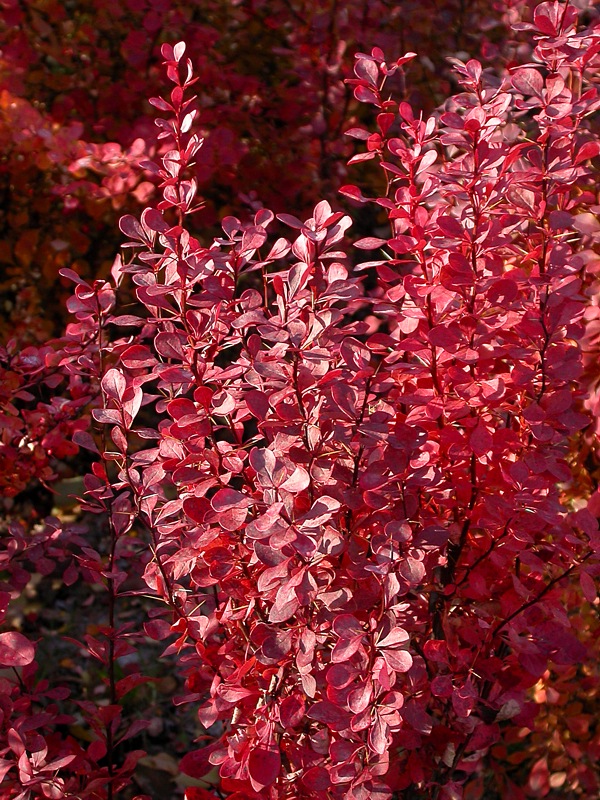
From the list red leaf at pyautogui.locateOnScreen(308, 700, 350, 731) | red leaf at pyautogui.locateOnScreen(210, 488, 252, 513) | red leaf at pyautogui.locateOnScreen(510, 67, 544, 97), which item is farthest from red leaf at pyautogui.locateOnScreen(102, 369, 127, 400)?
red leaf at pyautogui.locateOnScreen(510, 67, 544, 97)

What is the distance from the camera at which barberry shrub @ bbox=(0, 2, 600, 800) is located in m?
1.33

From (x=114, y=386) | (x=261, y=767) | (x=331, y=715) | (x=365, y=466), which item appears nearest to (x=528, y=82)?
(x=365, y=466)

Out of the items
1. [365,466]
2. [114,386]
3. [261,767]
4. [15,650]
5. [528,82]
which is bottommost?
[261,767]

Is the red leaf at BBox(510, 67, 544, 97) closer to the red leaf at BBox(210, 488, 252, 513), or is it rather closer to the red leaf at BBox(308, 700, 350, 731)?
the red leaf at BBox(210, 488, 252, 513)

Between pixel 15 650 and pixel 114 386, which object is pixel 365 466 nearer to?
pixel 114 386

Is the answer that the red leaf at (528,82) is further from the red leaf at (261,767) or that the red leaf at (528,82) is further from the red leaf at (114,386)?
the red leaf at (261,767)

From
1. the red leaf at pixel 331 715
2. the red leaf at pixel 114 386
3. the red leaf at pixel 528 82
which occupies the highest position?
the red leaf at pixel 528 82

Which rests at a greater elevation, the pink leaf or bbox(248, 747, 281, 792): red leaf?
the pink leaf

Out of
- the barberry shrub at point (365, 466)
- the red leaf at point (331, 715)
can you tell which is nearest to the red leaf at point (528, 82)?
the barberry shrub at point (365, 466)

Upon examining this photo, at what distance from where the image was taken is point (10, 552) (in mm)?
1736

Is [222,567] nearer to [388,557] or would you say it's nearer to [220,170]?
[388,557]

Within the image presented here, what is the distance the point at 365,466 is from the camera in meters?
1.45

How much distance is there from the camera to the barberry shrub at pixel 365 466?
133 cm

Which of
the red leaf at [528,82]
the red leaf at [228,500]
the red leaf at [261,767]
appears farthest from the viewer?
the red leaf at [528,82]
